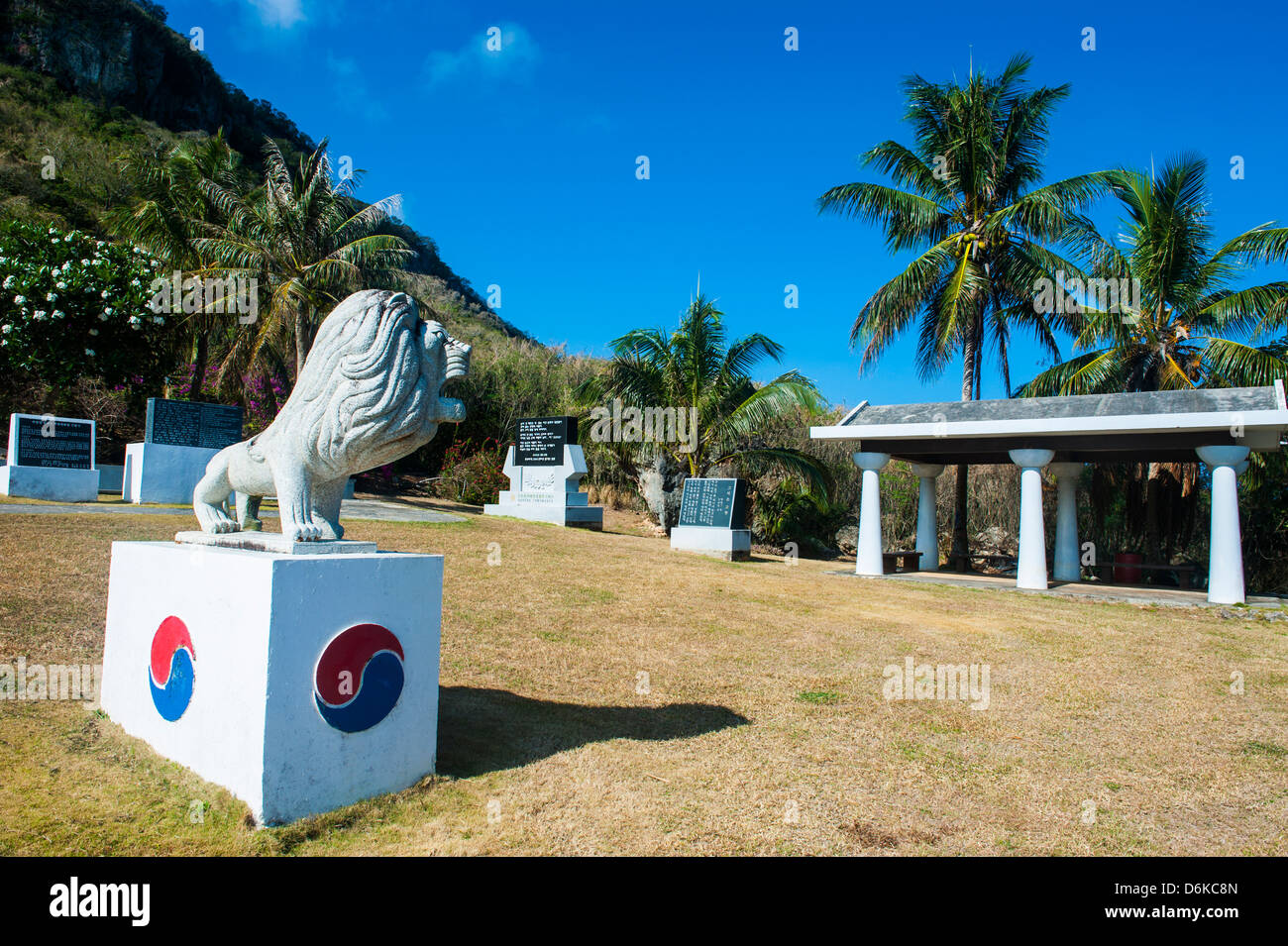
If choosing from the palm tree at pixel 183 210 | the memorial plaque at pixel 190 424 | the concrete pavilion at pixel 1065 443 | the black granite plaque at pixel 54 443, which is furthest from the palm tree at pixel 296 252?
the concrete pavilion at pixel 1065 443

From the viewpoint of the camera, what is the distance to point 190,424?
1448 cm

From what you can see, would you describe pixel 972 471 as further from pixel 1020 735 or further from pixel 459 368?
pixel 459 368

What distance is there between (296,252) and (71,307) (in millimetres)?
4694

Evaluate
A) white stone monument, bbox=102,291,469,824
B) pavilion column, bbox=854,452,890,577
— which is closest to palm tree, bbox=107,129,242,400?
pavilion column, bbox=854,452,890,577

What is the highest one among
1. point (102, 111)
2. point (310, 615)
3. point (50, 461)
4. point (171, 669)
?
point (102, 111)

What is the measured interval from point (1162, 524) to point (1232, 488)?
635cm

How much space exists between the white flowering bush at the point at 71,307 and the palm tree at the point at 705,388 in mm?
10725

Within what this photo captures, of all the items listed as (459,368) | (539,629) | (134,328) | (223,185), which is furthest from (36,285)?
(459,368)

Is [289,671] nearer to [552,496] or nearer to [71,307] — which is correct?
[552,496]

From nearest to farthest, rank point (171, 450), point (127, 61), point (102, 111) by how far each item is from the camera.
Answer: point (171, 450) < point (102, 111) < point (127, 61)

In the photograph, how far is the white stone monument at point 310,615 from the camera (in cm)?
357

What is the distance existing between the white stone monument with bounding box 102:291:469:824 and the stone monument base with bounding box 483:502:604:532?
1385 cm

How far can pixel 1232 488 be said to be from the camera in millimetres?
12195

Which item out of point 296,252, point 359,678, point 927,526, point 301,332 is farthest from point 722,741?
point 296,252
